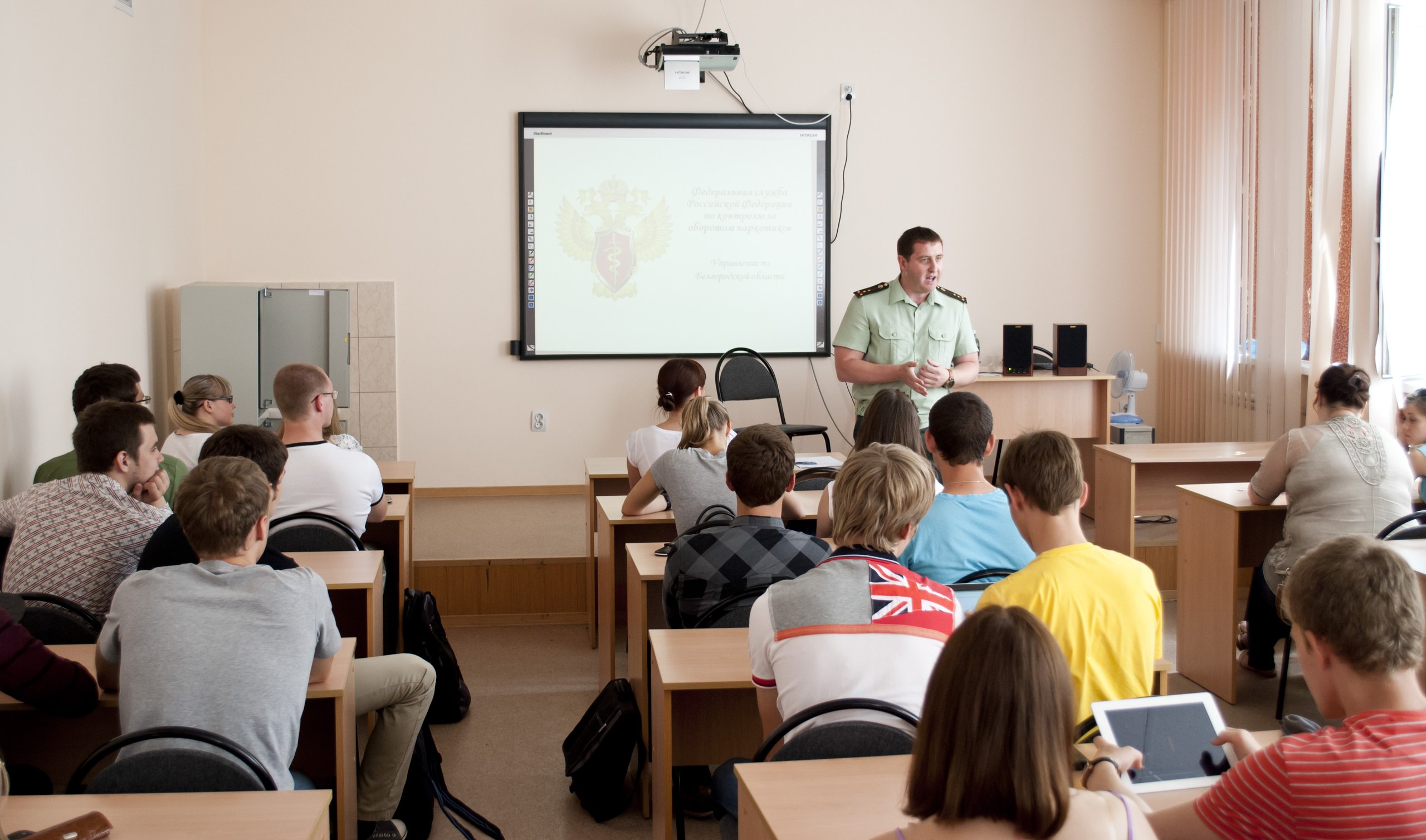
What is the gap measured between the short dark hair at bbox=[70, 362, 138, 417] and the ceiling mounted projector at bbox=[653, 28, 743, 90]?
12.7 feet

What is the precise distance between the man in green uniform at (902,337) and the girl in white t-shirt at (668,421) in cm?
99

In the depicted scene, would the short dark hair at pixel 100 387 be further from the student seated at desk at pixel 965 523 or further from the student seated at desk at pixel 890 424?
the student seated at desk at pixel 965 523

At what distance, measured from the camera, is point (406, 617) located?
3.73m

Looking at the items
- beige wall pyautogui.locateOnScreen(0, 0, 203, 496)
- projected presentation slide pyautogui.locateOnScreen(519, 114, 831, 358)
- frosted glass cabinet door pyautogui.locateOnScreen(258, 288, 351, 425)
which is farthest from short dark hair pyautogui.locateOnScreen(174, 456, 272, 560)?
projected presentation slide pyautogui.locateOnScreen(519, 114, 831, 358)

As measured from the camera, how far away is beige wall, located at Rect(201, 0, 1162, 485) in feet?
22.2

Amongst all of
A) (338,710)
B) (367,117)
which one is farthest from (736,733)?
(367,117)

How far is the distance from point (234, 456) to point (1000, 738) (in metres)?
2.08

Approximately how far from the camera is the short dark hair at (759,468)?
8.66 feet

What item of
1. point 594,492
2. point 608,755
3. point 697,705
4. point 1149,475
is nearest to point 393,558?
point 594,492

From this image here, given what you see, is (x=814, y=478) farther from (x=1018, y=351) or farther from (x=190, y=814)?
(x=190, y=814)

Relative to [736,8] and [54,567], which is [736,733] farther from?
[736,8]

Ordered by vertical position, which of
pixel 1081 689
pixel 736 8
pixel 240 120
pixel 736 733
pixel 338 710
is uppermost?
pixel 736 8

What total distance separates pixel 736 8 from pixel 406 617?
474 cm

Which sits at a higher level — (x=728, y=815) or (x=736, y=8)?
(x=736, y=8)
